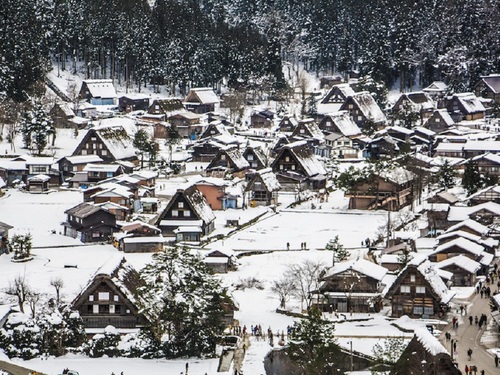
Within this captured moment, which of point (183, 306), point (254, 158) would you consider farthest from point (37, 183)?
point (183, 306)

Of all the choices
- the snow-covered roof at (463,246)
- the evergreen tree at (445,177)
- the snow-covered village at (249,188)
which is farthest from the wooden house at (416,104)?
the snow-covered roof at (463,246)

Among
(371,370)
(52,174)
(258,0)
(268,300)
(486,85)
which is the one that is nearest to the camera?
(371,370)

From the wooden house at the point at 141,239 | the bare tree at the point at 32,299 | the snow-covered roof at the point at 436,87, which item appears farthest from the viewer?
the snow-covered roof at the point at 436,87

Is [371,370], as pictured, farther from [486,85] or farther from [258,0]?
[258,0]

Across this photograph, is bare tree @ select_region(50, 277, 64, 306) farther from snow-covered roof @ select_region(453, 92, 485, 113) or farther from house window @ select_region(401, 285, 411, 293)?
snow-covered roof @ select_region(453, 92, 485, 113)

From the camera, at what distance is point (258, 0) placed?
95188mm

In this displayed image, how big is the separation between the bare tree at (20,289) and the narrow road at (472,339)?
12354 millimetres

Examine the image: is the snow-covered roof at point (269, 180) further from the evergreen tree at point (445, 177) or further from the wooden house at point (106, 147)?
the wooden house at point (106, 147)

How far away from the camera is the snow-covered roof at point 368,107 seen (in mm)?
69438

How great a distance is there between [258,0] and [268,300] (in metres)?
64.8

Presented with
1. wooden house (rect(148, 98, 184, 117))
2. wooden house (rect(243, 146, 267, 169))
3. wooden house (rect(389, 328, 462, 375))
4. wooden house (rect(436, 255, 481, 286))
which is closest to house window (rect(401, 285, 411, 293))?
wooden house (rect(436, 255, 481, 286))

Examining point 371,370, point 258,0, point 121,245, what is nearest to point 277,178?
point 121,245

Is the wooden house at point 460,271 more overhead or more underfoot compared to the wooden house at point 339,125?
more underfoot

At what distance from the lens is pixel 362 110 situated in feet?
228
